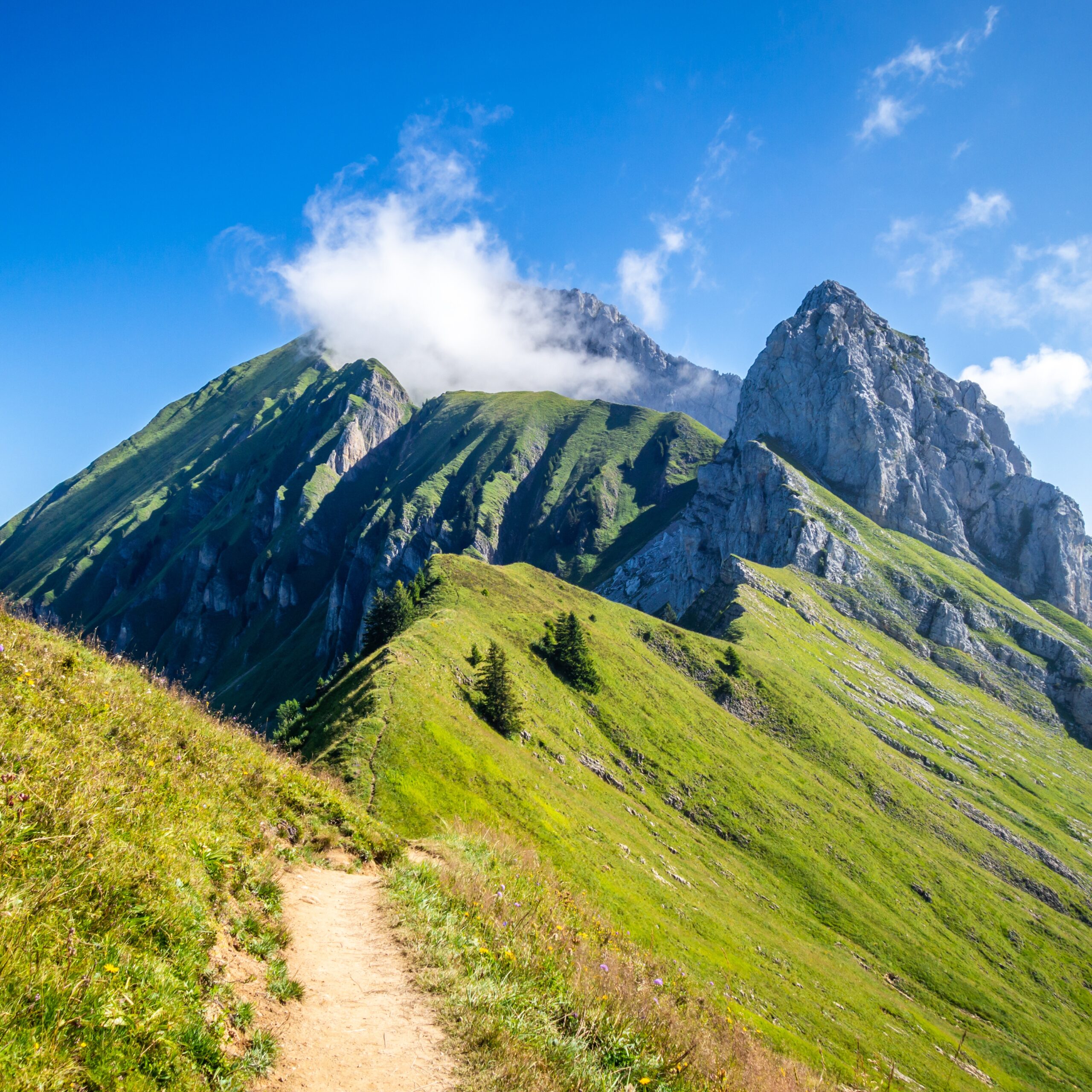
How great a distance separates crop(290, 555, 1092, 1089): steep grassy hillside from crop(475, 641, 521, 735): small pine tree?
5.13 ft

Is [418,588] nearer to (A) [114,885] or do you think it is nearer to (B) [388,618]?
(B) [388,618]

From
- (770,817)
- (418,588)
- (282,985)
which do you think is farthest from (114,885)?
(770,817)

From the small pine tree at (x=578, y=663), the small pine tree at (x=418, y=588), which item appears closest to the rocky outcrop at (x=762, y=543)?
the small pine tree at (x=578, y=663)

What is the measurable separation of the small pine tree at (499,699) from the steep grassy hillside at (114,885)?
32257 millimetres

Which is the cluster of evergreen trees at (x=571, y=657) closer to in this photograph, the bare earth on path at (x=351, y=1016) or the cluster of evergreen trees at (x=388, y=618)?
the cluster of evergreen trees at (x=388, y=618)

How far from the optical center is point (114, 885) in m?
5.81

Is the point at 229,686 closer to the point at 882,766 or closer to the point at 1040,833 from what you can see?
the point at 882,766

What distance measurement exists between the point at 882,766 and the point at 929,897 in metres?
21.5

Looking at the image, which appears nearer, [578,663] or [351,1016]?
[351,1016]

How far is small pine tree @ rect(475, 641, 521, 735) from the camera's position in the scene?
4319 centimetres

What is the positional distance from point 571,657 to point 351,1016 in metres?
55.3

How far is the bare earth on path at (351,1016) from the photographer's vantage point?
609 centimetres

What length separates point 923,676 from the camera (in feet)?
430

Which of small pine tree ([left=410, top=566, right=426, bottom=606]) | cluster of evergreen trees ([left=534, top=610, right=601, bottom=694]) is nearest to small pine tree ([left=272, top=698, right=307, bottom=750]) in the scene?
small pine tree ([left=410, top=566, right=426, bottom=606])
